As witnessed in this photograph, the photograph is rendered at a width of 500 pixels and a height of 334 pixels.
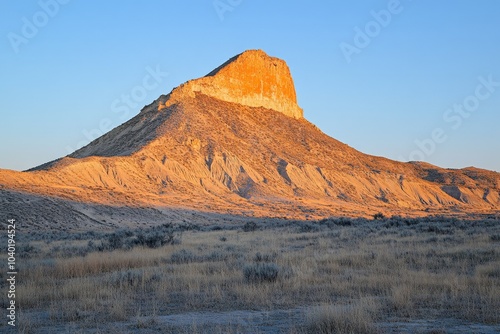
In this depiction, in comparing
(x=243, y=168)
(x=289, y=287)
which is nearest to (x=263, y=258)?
(x=289, y=287)

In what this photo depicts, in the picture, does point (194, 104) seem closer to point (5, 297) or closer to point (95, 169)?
point (95, 169)

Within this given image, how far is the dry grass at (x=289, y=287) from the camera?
7.20m

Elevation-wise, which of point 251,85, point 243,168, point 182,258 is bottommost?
point 182,258

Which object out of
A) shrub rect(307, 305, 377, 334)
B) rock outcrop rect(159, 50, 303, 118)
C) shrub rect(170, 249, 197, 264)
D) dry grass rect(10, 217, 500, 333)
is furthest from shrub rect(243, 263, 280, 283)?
rock outcrop rect(159, 50, 303, 118)

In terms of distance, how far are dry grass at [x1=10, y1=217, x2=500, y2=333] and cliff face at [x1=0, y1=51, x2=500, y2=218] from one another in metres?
29.2

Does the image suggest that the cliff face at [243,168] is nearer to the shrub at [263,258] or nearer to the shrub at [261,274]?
the shrub at [263,258]

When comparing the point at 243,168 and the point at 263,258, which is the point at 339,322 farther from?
the point at 243,168

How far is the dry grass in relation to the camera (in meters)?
7.20

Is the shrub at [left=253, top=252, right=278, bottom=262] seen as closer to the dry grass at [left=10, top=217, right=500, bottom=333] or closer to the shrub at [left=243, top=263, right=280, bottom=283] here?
the dry grass at [left=10, top=217, right=500, bottom=333]

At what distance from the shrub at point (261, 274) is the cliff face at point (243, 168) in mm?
31871

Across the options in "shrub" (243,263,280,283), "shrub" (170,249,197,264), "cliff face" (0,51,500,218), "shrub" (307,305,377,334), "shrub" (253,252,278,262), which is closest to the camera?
"shrub" (307,305,377,334)

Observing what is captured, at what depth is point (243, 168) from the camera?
68.2 m

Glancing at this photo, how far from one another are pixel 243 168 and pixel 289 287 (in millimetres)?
59070

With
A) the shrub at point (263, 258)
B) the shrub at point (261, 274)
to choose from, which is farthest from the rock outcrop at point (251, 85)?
the shrub at point (261, 274)
